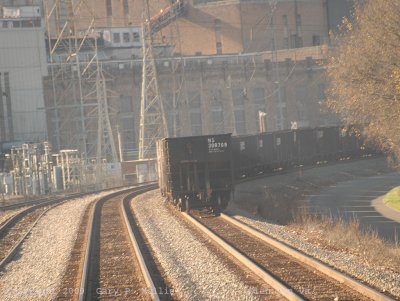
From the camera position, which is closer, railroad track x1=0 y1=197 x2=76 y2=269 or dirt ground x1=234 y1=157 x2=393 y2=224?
railroad track x1=0 y1=197 x2=76 y2=269

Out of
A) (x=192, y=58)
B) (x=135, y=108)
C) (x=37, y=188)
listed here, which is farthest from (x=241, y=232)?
(x=192, y=58)

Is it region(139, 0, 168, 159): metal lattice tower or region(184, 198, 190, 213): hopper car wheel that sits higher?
region(139, 0, 168, 159): metal lattice tower

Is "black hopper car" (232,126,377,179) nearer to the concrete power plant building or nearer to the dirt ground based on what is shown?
the dirt ground

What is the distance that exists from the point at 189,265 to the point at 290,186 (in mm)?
26686

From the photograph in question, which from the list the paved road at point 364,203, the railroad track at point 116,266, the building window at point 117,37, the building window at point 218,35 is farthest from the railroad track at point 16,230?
the building window at point 218,35

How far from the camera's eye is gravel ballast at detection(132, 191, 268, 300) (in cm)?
1115

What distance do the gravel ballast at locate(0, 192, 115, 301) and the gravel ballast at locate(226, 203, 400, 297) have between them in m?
4.94

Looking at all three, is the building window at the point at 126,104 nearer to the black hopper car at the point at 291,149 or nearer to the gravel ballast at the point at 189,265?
the black hopper car at the point at 291,149

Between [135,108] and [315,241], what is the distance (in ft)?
196

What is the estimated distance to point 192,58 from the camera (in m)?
85.1

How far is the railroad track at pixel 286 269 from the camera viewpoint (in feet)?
34.3

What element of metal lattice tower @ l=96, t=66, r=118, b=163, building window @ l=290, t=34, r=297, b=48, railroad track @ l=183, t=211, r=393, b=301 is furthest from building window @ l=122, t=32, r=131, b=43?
railroad track @ l=183, t=211, r=393, b=301

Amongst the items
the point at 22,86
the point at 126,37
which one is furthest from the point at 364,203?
the point at 126,37

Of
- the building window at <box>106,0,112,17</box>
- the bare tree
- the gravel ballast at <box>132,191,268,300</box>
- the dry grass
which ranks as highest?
the building window at <box>106,0,112,17</box>
